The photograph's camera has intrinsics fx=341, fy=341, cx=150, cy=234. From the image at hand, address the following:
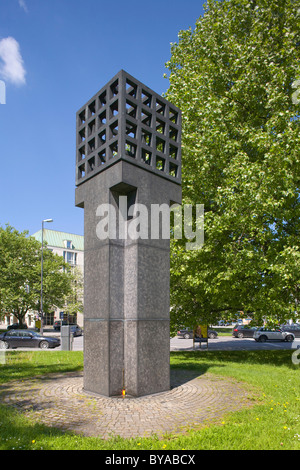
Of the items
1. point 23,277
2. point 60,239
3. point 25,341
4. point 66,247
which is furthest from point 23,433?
point 60,239

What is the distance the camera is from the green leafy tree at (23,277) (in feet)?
134

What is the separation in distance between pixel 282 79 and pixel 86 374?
11.5 metres

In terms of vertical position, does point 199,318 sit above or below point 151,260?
below

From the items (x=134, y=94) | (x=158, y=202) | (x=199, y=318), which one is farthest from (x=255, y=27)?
(x=199, y=318)

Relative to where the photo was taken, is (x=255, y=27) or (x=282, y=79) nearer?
(x=282, y=79)

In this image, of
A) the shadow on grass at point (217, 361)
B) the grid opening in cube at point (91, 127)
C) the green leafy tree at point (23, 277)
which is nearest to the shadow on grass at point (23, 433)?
the shadow on grass at point (217, 361)

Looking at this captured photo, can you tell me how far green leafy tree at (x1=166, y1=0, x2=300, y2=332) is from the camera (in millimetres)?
11398

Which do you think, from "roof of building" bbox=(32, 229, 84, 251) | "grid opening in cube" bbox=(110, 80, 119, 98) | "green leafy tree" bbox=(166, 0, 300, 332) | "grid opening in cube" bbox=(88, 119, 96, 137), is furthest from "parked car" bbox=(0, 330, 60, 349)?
"roof of building" bbox=(32, 229, 84, 251)

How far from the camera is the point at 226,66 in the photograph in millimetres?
14391

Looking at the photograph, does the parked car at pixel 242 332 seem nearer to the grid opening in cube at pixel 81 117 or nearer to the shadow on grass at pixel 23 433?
the grid opening in cube at pixel 81 117

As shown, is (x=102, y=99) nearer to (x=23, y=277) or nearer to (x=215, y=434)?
(x=215, y=434)

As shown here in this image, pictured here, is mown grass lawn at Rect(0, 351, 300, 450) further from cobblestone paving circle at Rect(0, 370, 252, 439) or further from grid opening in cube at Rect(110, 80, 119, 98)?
grid opening in cube at Rect(110, 80, 119, 98)

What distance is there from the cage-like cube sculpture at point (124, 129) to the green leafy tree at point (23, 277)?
3562 cm
